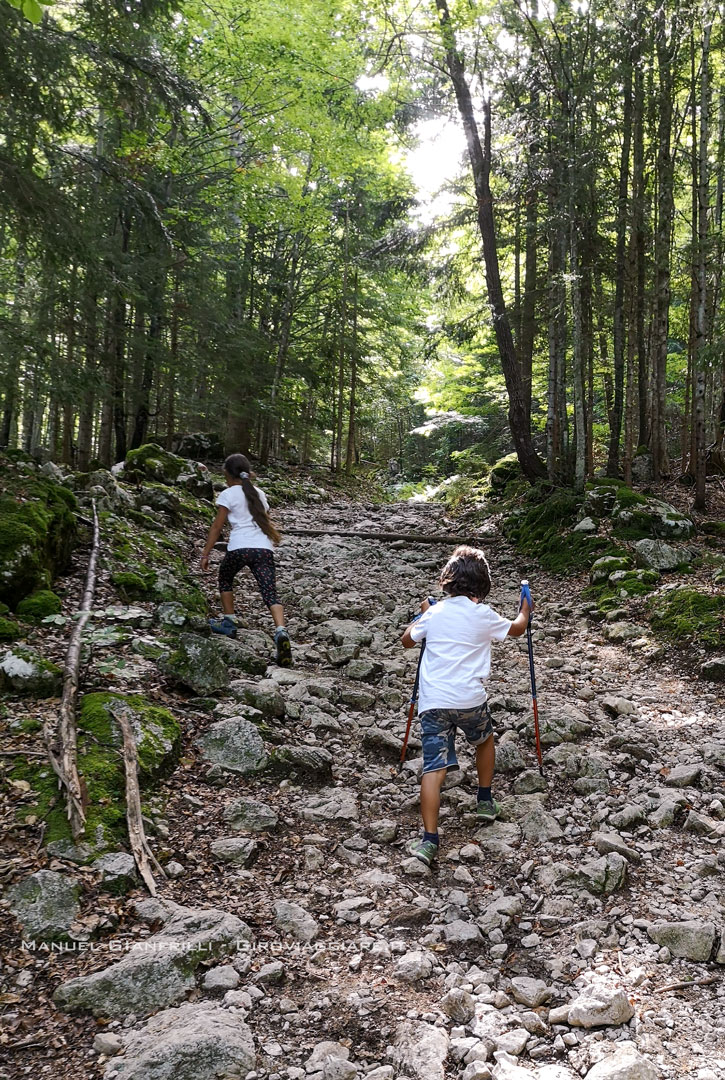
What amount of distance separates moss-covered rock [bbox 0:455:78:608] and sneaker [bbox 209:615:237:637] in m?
1.48

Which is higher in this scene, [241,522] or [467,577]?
[241,522]

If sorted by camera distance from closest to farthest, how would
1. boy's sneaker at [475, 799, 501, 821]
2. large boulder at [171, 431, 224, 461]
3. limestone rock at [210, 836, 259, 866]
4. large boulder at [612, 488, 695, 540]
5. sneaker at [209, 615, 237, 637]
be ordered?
limestone rock at [210, 836, 259, 866] → boy's sneaker at [475, 799, 501, 821] → sneaker at [209, 615, 237, 637] → large boulder at [612, 488, 695, 540] → large boulder at [171, 431, 224, 461]

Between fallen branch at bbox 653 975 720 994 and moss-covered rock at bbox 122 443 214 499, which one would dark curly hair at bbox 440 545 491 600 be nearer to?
fallen branch at bbox 653 975 720 994

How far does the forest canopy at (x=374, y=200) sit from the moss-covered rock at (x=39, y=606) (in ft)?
10.7

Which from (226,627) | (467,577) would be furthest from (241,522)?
(467,577)

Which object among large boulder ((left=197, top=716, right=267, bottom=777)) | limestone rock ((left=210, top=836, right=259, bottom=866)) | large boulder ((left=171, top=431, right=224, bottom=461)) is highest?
large boulder ((left=171, top=431, right=224, bottom=461))

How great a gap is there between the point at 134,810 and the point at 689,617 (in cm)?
580

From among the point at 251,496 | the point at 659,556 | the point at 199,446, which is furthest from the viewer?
the point at 199,446

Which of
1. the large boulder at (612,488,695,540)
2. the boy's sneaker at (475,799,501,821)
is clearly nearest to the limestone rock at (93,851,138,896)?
the boy's sneaker at (475,799,501,821)

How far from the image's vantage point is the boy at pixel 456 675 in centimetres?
363

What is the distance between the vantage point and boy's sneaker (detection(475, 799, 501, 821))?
3.86 meters

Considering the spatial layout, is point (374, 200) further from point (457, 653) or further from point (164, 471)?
point (457, 653)

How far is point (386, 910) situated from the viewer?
121 inches

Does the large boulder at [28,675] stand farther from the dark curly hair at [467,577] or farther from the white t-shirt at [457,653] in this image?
the dark curly hair at [467,577]
